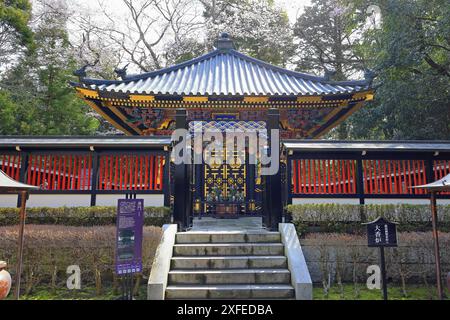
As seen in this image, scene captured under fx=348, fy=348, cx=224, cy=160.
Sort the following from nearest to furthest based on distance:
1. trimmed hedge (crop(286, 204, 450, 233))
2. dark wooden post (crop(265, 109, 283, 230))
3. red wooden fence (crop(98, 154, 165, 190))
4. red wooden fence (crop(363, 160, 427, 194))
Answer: dark wooden post (crop(265, 109, 283, 230)), trimmed hedge (crop(286, 204, 450, 233)), red wooden fence (crop(363, 160, 427, 194)), red wooden fence (crop(98, 154, 165, 190))

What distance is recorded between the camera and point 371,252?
326 inches

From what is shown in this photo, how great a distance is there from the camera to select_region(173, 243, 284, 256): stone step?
766 cm

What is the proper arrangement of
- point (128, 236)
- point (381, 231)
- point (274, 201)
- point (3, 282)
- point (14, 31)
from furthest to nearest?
point (14, 31) < point (274, 201) < point (381, 231) < point (128, 236) < point (3, 282)

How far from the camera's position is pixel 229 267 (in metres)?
7.29

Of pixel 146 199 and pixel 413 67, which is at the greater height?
pixel 413 67

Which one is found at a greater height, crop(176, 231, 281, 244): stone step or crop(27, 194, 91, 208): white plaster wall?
crop(27, 194, 91, 208): white plaster wall

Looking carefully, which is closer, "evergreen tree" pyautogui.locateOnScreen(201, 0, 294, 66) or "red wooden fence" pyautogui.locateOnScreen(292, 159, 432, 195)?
"red wooden fence" pyautogui.locateOnScreen(292, 159, 432, 195)

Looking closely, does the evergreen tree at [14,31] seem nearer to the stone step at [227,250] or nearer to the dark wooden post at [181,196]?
the dark wooden post at [181,196]

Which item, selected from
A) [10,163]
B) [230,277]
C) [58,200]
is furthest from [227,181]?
[10,163]

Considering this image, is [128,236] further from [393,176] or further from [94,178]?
[393,176]

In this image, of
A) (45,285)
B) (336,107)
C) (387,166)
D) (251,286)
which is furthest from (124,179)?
(387,166)

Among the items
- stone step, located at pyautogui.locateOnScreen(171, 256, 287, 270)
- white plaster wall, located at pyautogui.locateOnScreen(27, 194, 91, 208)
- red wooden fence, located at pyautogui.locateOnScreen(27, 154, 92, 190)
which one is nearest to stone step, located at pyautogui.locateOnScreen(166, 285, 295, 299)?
stone step, located at pyautogui.locateOnScreen(171, 256, 287, 270)

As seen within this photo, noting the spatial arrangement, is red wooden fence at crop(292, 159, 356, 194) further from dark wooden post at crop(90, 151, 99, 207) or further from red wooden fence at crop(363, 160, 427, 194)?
dark wooden post at crop(90, 151, 99, 207)

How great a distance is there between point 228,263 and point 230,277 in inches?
16.2
